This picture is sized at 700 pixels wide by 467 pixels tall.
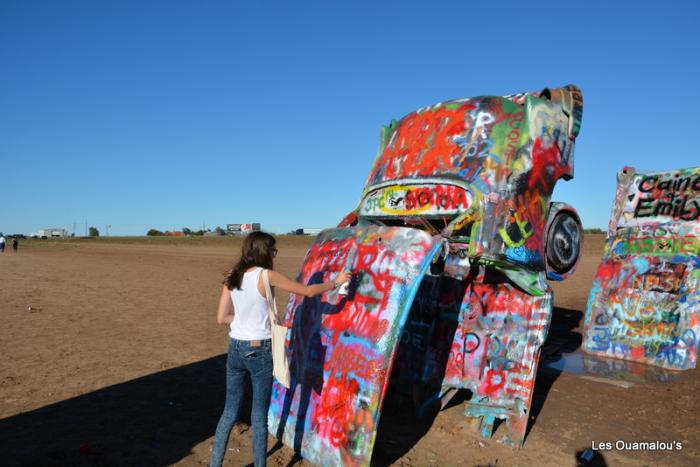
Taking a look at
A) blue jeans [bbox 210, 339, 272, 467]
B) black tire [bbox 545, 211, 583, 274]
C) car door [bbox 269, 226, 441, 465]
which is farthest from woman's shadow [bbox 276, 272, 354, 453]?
black tire [bbox 545, 211, 583, 274]

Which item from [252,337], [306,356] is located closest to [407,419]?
[306,356]

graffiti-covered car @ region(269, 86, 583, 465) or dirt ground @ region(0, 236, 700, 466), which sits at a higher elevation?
graffiti-covered car @ region(269, 86, 583, 465)

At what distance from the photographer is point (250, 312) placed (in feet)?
13.6

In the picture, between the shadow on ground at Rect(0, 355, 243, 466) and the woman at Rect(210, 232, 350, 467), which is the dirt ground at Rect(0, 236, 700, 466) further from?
the woman at Rect(210, 232, 350, 467)

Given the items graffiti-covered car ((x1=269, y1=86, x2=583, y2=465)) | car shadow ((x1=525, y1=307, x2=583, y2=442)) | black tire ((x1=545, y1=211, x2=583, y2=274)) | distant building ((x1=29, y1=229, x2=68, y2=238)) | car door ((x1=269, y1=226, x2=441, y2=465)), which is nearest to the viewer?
car door ((x1=269, y1=226, x2=441, y2=465))

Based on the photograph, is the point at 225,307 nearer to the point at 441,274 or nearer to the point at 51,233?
the point at 441,274

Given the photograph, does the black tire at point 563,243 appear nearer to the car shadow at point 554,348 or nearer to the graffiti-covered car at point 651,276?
the car shadow at point 554,348

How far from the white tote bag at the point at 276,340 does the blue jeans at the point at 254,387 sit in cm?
6

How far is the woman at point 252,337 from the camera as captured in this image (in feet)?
13.5

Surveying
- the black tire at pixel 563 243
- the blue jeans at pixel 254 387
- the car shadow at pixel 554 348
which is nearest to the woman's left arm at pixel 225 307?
the blue jeans at pixel 254 387

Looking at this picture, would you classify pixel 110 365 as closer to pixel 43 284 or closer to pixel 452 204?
pixel 452 204

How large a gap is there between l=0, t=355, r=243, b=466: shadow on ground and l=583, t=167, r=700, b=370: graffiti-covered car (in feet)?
23.8

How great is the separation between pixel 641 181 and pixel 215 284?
15.5m

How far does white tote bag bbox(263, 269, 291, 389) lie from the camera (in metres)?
4.18
